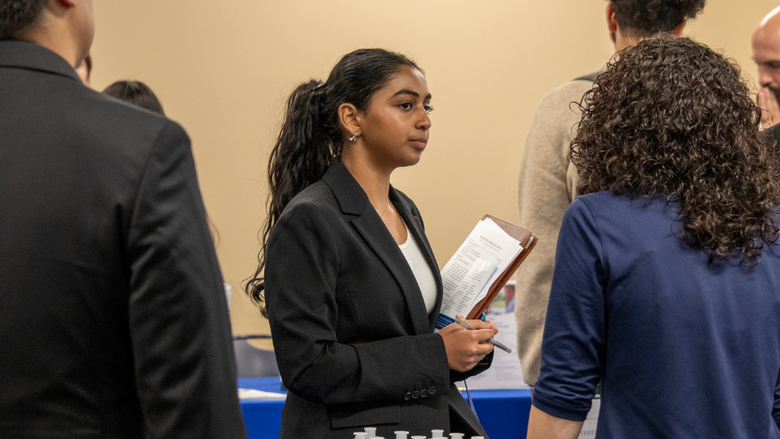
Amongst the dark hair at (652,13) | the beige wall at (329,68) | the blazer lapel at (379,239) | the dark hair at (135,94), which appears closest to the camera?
the blazer lapel at (379,239)

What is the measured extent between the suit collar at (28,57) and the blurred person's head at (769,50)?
6.37ft

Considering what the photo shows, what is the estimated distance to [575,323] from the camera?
117 centimetres

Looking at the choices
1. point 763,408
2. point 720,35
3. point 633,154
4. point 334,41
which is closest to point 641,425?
point 763,408

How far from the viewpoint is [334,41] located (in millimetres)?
3564

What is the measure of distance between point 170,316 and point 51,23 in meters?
0.39

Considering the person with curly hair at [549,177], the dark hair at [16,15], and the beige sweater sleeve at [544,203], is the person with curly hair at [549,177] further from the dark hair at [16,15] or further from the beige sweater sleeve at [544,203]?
the dark hair at [16,15]

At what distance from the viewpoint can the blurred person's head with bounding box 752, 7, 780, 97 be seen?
1926 mm

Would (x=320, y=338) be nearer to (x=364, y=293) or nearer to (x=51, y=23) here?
(x=364, y=293)

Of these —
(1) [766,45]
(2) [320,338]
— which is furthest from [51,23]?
(1) [766,45]

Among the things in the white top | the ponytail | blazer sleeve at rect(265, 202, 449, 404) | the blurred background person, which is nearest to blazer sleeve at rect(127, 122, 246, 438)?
blazer sleeve at rect(265, 202, 449, 404)

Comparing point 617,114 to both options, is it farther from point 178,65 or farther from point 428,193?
point 178,65

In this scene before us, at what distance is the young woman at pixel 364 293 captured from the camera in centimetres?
133

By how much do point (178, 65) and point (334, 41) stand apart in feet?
2.80

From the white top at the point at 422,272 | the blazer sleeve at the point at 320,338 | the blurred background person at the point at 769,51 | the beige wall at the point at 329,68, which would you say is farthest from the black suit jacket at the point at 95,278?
the beige wall at the point at 329,68
